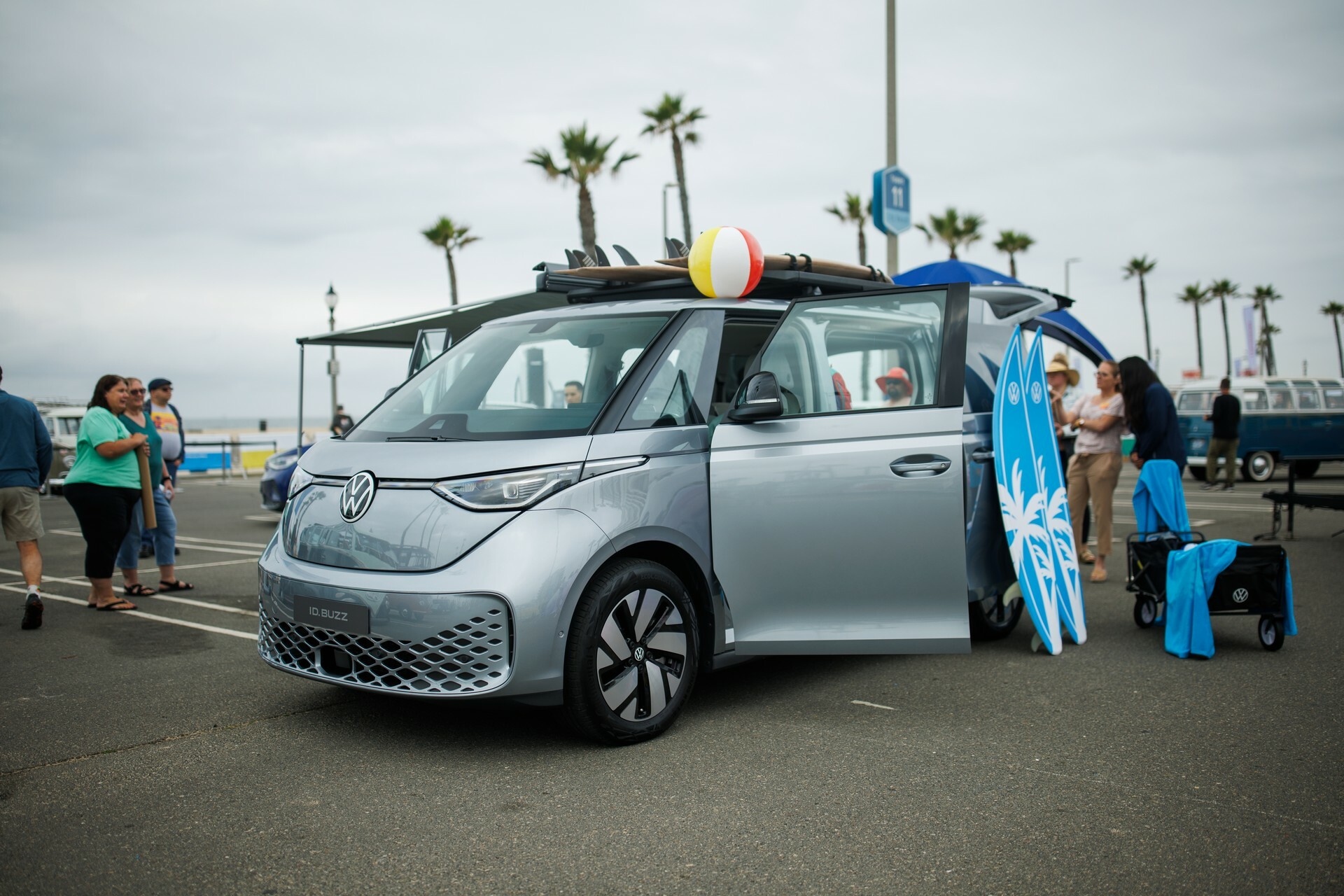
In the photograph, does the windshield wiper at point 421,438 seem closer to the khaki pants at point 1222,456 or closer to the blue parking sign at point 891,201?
the blue parking sign at point 891,201

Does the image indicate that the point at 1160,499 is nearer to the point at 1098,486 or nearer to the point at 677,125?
the point at 1098,486

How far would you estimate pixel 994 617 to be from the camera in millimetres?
6059

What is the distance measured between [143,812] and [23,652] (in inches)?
125

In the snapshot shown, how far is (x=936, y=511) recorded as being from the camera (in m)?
4.21

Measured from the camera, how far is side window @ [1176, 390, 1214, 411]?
67.2 ft

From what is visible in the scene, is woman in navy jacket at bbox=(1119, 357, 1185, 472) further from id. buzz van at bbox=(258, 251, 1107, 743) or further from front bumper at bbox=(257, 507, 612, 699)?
front bumper at bbox=(257, 507, 612, 699)

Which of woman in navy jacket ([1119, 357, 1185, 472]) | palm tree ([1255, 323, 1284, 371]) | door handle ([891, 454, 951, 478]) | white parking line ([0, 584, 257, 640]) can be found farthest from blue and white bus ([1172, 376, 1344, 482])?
palm tree ([1255, 323, 1284, 371])

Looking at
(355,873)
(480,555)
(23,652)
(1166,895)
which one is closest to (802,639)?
(480,555)

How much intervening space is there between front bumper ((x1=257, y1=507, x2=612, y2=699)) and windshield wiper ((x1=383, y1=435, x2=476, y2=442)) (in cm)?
59

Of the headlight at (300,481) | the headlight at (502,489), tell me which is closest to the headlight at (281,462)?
the headlight at (300,481)

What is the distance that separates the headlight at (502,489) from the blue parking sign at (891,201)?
923 cm

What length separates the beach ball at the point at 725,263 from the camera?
5.00 metres

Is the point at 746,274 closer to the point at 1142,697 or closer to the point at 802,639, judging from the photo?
the point at 802,639

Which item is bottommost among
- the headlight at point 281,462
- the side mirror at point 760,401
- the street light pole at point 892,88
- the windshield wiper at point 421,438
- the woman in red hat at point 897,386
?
the headlight at point 281,462
